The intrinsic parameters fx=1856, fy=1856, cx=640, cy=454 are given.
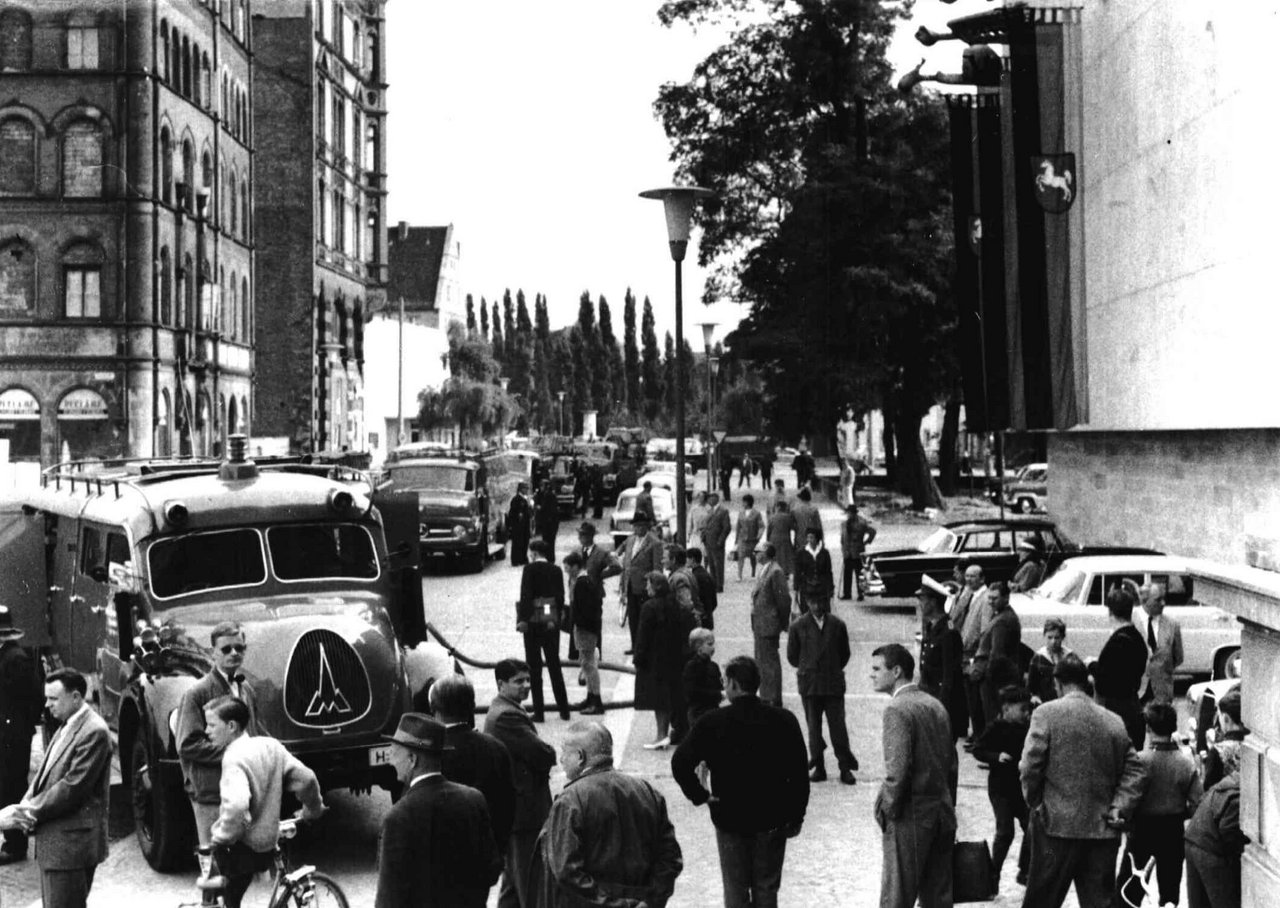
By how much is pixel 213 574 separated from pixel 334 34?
73843 millimetres

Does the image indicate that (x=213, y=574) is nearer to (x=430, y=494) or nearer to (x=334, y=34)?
(x=430, y=494)

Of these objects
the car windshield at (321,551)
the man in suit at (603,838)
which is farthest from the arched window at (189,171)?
the man in suit at (603,838)

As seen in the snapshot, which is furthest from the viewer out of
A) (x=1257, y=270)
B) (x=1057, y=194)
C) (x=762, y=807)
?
(x=1057, y=194)

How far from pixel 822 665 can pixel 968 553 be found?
12.5 meters

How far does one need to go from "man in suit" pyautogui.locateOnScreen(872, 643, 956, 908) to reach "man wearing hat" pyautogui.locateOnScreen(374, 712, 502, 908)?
2.40 metres

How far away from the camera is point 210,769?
10250 millimetres

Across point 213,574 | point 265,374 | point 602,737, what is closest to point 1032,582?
point 213,574

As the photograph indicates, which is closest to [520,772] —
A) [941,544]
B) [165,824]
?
[165,824]

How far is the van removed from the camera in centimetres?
1201

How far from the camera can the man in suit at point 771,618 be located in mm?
17078

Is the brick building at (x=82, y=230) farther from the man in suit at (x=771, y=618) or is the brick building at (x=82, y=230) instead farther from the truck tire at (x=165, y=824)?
the truck tire at (x=165, y=824)

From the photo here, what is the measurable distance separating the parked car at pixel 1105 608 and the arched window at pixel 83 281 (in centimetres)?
4280

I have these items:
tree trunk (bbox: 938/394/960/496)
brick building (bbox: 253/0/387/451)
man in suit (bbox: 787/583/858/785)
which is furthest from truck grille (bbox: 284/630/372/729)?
brick building (bbox: 253/0/387/451)

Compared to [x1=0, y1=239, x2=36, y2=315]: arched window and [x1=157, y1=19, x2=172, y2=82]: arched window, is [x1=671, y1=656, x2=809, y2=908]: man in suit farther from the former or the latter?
[x1=157, y1=19, x2=172, y2=82]: arched window
